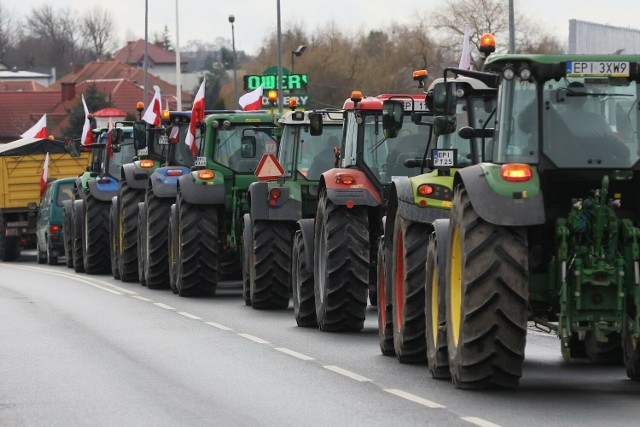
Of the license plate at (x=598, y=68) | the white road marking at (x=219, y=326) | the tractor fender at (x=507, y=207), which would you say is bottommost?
the white road marking at (x=219, y=326)

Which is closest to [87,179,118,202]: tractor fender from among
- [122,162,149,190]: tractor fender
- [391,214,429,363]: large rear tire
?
[122,162,149,190]: tractor fender

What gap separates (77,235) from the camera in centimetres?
3494

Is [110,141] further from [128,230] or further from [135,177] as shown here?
[128,230]

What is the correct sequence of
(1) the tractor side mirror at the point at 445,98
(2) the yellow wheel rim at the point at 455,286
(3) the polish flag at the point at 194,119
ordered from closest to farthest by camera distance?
(2) the yellow wheel rim at the point at 455,286
(1) the tractor side mirror at the point at 445,98
(3) the polish flag at the point at 194,119

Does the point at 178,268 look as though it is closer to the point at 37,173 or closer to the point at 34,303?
the point at 34,303

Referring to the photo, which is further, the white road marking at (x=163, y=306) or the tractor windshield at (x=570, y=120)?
the white road marking at (x=163, y=306)

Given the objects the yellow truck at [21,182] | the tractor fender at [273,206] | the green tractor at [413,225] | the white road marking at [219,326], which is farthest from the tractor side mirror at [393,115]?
the yellow truck at [21,182]

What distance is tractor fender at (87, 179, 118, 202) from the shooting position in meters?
32.9

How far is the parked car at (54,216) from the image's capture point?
39750 millimetres

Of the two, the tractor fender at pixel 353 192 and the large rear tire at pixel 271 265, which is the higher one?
the tractor fender at pixel 353 192

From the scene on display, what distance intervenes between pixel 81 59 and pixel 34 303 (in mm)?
170236

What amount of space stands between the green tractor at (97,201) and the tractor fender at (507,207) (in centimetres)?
2107

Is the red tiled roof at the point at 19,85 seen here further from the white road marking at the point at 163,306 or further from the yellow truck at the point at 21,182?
the white road marking at the point at 163,306

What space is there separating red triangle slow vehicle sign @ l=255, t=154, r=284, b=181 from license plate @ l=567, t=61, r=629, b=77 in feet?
33.1
